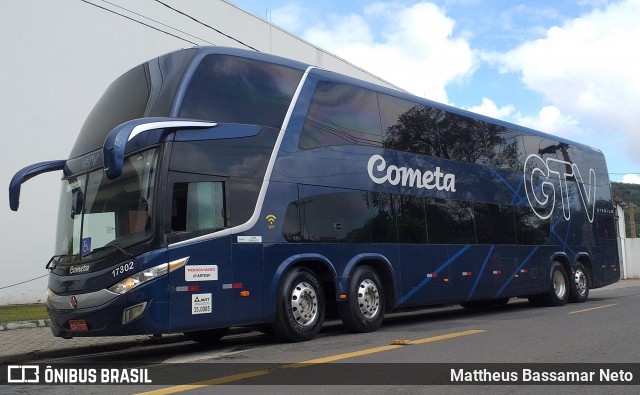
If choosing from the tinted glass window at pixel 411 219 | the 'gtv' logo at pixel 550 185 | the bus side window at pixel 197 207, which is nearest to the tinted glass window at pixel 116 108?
the bus side window at pixel 197 207

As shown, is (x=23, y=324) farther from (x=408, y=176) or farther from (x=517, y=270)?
(x=517, y=270)

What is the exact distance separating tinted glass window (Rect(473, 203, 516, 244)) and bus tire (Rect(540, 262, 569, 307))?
2.40m

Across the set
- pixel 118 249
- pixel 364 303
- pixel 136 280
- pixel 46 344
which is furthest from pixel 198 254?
pixel 46 344

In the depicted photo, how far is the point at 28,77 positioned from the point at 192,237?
39.6ft

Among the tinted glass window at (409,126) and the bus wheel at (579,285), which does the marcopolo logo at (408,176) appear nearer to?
the tinted glass window at (409,126)

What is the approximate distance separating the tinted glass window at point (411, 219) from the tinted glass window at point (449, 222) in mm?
204

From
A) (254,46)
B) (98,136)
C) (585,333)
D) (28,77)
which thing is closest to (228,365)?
(98,136)

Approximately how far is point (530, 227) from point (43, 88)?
13.9 m

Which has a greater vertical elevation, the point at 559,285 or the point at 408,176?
the point at 408,176

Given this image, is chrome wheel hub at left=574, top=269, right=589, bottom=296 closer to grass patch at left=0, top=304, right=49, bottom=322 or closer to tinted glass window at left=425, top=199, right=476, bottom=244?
tinted glass window at left=425, top=199, right=476, bottom=244

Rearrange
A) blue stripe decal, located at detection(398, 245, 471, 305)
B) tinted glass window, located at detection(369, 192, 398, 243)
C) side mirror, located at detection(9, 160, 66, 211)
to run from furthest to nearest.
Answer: blue stripe decal, located at detection(398, 245, 471, 305) < tinted glass window, located at detection(369, 192, 398, 243) < side mirror, located at detection(9, 160, 66, 211)

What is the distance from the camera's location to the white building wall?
58.0ft

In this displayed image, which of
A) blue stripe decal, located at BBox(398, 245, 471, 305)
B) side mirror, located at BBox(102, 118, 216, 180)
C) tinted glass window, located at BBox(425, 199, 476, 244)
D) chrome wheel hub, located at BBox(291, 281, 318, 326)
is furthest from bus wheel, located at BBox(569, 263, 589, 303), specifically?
side mirror, located at BBox(102, 118, 216, 180)

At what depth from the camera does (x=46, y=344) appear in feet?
35.2
